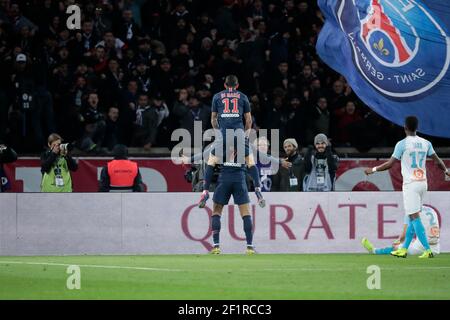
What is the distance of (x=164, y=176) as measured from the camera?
949 inches

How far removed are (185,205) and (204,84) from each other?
5164 millimetres

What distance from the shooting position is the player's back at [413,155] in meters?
17.8

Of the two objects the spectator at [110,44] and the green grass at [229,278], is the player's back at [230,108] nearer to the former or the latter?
the green grass at [229,278]

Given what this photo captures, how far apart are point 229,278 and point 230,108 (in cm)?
533

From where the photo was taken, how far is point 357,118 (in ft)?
81.9

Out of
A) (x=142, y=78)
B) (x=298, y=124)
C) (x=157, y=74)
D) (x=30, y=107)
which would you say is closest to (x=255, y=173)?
(x=298, y=124)

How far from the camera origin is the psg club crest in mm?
19828

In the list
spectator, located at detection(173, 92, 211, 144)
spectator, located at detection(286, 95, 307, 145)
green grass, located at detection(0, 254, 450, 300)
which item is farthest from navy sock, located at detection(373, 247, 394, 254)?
spectator, located at detection(173, 92, 211, 144)

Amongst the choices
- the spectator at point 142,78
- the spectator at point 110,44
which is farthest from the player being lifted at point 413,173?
the spectator at point 110,44

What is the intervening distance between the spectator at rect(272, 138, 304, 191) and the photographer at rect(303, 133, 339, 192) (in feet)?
0.56

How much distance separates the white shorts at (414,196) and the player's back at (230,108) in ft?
9.35

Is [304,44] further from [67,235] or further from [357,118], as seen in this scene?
[67,235]

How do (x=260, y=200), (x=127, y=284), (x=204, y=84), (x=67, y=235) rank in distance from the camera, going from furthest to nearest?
(x=204, y=84) < (x=67, y=235) < (x=260, y=200) < (x=127, y=284)
